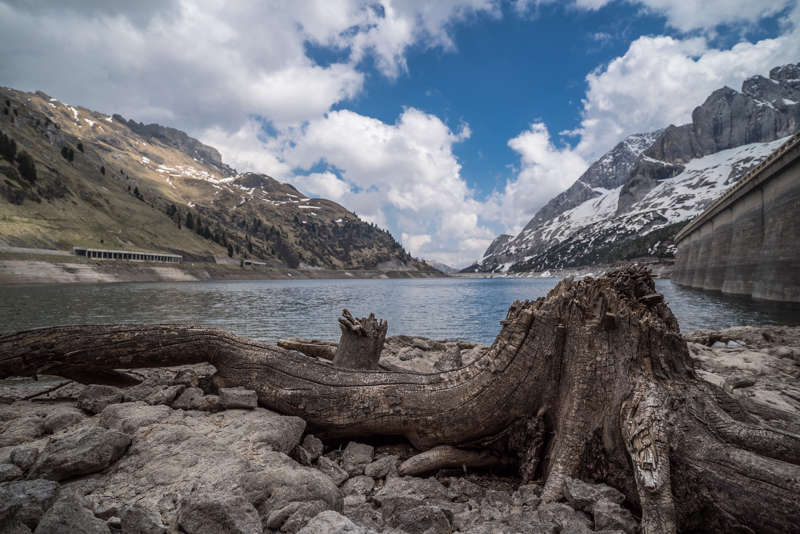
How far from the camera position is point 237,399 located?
554cm

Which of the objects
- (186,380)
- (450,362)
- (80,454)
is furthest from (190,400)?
(450,362)

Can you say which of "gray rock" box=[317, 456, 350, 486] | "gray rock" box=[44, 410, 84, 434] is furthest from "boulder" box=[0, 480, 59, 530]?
"gray rock" box=[317, 456, 350, 486]

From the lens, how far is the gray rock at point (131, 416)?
4.59m

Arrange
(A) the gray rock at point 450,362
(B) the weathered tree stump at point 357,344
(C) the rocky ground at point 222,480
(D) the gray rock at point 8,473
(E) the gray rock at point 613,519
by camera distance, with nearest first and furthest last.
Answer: (C) the rocky ground at point 222,480 < (D) the gray rock at point 8,473 < (E) the gray rock at point 613,519 < (B) the weathered tree stump at point 357,344 < (A) the gray rock at point 450,362

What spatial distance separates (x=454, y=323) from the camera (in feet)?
94.2

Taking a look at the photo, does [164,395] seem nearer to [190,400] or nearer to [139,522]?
[190,400]

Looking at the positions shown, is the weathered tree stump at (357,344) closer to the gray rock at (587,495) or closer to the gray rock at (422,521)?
the gray rock at (422,521)

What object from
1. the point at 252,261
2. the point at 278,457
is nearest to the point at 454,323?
the point at 278,457

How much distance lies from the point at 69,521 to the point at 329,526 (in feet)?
6.22

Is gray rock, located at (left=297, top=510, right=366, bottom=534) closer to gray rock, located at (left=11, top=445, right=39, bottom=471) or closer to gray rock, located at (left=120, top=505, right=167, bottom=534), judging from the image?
gray rock, located at (left=120, top=505, right=167, bottom=534)

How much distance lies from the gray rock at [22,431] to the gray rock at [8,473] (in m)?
1.37

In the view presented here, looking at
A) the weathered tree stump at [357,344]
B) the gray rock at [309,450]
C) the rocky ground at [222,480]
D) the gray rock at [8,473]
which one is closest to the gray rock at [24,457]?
the rocky ground at [222,480]

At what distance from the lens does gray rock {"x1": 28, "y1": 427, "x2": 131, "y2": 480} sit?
333 centimetres

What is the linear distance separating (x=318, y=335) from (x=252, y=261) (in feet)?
524
